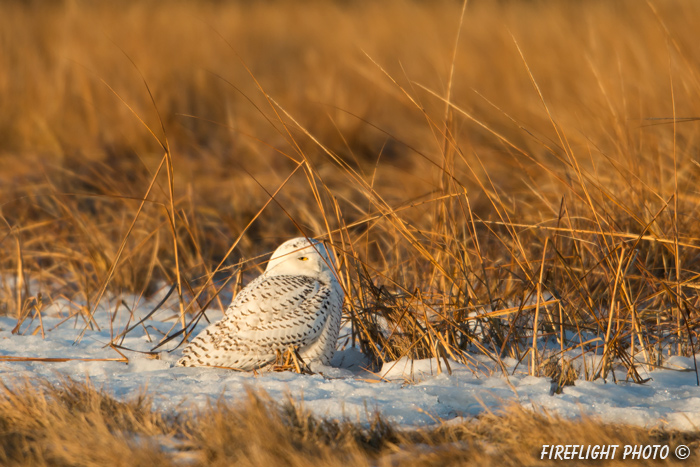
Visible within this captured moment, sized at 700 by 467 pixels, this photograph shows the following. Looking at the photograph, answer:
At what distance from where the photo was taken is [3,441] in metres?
2.10

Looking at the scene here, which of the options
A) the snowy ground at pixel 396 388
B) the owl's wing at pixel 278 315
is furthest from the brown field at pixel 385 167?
Answer: the owl's wing at pixel 278 315

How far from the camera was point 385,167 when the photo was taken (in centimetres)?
687

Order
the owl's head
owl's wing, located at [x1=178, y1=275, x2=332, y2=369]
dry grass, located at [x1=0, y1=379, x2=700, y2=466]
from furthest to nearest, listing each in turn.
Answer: the owl's head, owl's wing, located at [x1=178, y1=275, x2=332, y2=369], dry grass, located at [x1=0, y1=379, x2=700, y2=466]

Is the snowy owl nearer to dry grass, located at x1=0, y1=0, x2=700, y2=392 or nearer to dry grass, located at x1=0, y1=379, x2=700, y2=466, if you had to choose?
dry grass, located at x1=0, y1=0, x2=700, y2=392

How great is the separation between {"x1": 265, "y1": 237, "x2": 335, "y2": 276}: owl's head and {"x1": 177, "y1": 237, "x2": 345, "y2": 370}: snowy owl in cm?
3

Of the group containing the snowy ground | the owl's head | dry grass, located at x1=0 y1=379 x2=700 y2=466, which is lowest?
the snowy ground

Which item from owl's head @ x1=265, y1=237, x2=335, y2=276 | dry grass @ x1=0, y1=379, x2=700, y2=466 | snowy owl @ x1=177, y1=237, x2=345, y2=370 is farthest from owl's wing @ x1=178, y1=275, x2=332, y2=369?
dry grass @ x1=0, y1=379, x2=700, y2=466

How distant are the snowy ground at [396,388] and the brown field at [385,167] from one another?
128 millimetres

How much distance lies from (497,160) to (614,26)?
2932 millimetres

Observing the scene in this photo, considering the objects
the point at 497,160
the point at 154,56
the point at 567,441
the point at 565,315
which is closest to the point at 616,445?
the point at 567,441

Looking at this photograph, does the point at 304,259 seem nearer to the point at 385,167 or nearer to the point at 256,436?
the point at 256,436

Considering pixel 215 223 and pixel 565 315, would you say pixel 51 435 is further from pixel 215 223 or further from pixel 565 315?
pixel 215 223

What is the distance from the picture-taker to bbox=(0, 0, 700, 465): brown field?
298cm

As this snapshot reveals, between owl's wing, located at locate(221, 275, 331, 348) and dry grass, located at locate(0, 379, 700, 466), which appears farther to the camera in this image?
owl's wing, located at locate(221, 275, 331, 348)
